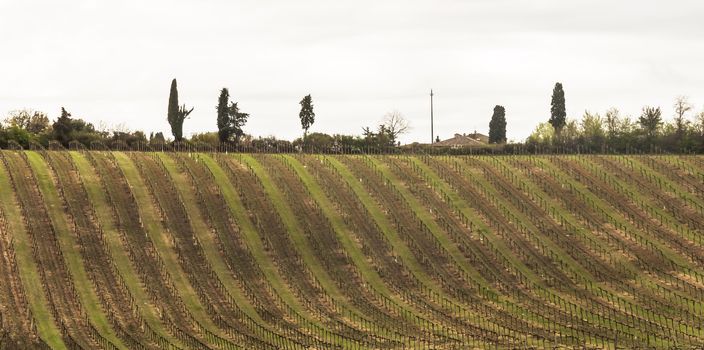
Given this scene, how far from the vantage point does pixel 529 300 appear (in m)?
109

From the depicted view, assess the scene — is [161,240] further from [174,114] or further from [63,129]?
[174,114]

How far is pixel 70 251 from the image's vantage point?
11400cm

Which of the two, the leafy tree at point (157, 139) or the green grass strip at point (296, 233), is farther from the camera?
the leafy tree at point (157, 139)

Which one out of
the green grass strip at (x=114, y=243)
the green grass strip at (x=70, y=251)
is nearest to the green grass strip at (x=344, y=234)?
the green grass strip at (x=114, y=243)

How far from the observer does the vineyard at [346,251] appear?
321 feet

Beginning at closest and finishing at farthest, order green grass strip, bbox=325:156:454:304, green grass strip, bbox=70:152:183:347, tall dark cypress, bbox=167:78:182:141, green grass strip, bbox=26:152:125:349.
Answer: green grass strip, bbox=26:152:125:349
green grass strip, bbox=70:152:183:347
green grass strip, bbox=325:156:454:304
tall dark cypress, bbox=167:78:182:141

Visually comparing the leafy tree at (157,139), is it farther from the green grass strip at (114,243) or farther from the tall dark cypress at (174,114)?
the green grass strip at (114,243)

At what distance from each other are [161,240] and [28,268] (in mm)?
14722

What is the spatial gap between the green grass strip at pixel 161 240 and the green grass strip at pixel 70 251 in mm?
7264

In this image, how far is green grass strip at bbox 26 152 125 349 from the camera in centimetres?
9775

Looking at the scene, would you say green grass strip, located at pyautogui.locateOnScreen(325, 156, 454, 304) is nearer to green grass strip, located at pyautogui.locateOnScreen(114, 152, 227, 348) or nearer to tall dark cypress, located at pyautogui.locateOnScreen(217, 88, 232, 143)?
green grass strip, located at pyautogui.locateOnScreen(114, 152, 227, 348)

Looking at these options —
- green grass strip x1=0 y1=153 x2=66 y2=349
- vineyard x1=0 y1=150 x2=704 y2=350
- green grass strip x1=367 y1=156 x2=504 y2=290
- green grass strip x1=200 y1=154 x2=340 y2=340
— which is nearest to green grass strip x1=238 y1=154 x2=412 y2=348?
vineyard x1=0 y1=150 x2=704 y2=350

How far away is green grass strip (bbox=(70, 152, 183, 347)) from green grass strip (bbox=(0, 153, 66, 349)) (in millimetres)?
7257

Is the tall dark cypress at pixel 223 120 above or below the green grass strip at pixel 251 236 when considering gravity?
above
